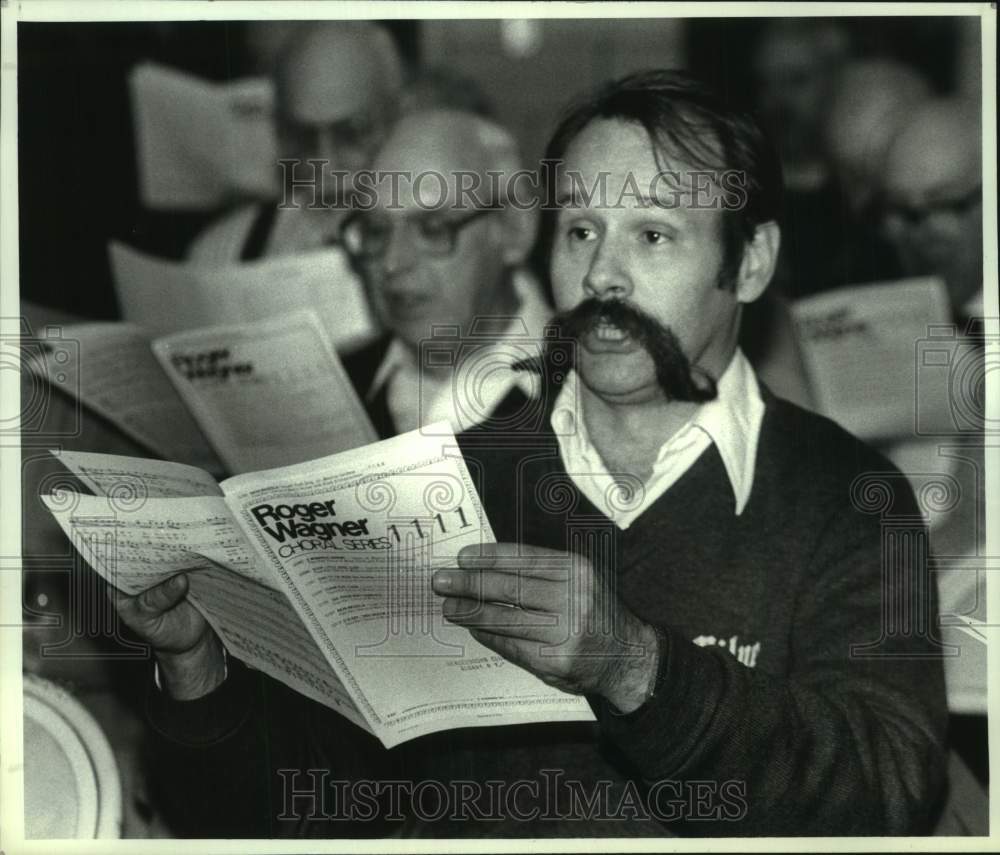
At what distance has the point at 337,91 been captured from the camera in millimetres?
1688

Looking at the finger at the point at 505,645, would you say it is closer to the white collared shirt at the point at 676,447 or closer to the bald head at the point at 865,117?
the white collared shirt at the point at 676,447

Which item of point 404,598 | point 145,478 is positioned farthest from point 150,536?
point 404,598

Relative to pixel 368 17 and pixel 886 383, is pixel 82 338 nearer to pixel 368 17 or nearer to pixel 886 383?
pixel 368 17

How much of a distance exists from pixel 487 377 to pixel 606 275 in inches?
8.6

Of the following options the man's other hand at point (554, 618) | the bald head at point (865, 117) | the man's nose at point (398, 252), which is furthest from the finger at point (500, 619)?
the bald head at point (865, 117)

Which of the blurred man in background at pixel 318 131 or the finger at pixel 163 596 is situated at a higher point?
the blurred man in background at pixel 318 131

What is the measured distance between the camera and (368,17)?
67.1 inches

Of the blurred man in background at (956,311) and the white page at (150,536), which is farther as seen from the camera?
the blurred man in background at (956,311)

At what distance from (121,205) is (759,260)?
0.90 m

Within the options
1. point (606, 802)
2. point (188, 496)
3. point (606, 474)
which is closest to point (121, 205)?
point (188, 496)

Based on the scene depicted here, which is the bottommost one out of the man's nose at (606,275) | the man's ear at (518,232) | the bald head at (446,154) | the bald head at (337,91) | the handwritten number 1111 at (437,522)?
the handwritten number 1111 at (437,522)

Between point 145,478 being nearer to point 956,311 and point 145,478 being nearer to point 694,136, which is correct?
point 694,136

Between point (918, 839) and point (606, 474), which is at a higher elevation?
point (606, 474)

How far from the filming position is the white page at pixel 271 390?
5.57ft
